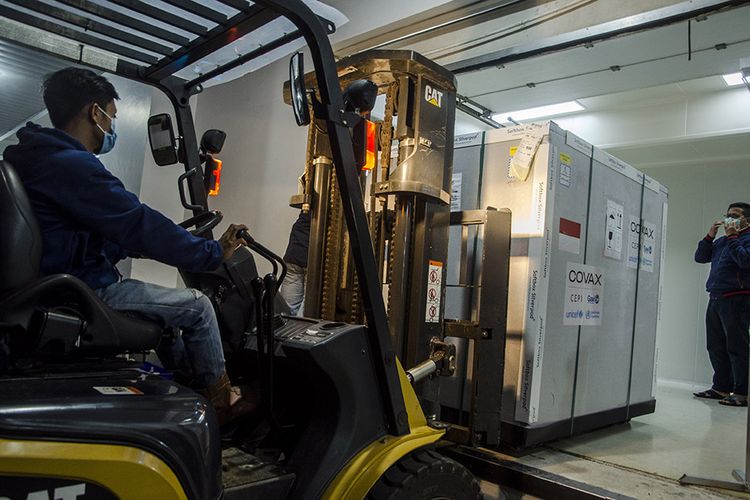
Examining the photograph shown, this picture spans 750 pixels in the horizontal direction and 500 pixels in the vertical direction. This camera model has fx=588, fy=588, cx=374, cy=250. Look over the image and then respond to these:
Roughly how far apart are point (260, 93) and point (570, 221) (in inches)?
185

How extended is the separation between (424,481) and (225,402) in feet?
2.84

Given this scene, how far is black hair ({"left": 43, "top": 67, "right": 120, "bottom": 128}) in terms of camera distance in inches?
82.3

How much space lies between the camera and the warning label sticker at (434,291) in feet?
11.4

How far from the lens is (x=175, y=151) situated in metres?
2.69

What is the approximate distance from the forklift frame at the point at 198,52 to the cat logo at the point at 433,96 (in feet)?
3.90

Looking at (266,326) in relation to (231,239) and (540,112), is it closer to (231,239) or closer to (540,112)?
(231,239)

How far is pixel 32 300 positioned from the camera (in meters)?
1.63

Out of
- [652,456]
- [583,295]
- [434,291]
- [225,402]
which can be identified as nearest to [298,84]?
[225,402]

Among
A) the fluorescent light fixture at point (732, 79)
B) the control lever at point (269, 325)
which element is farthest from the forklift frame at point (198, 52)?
the fluorescent light fixture at point (732, 79)

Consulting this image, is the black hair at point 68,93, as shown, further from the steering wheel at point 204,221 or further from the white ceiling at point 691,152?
the white ceiling at point 691,152

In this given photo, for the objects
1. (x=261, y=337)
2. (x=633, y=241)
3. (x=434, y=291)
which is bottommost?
(x=261, y=337)

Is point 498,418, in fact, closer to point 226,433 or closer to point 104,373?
point 226,433

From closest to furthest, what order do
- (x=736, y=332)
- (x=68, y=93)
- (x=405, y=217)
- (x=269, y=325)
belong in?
(x=68, y=93)
(x=269, y=325)
(x=405, y=217)
(x=736, y=332)

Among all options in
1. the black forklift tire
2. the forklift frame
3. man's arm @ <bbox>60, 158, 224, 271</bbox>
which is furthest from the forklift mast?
man's arm @ <bbox>60, 158, 224, 271</bbox>
